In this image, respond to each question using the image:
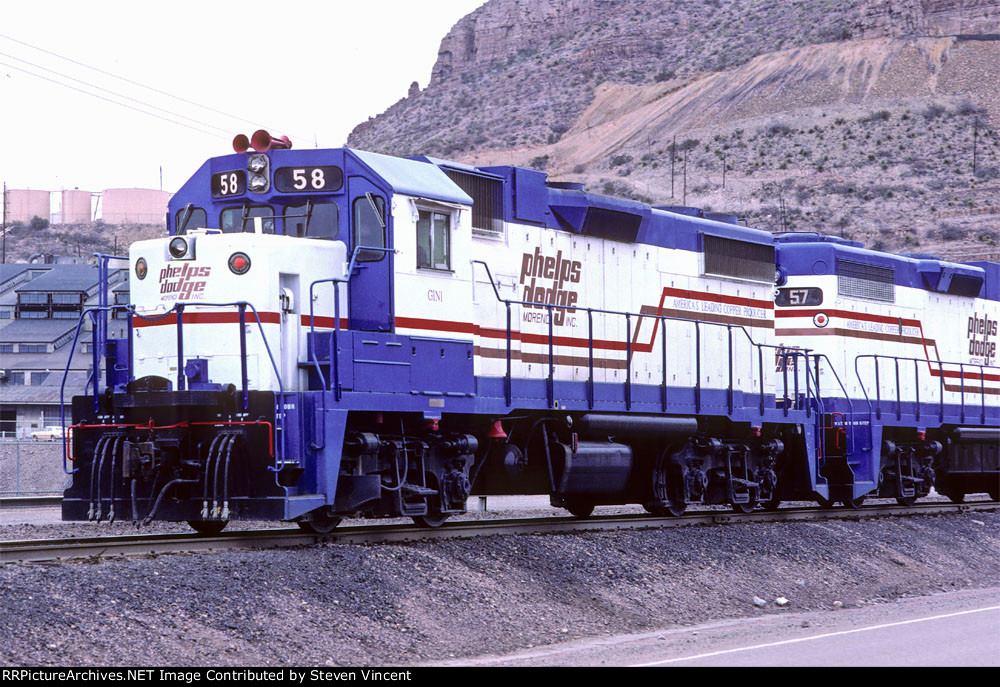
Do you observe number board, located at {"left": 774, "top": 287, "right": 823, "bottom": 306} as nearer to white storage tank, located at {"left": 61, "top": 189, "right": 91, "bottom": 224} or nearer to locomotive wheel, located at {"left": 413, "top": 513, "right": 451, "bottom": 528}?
locomotive wheel, located at {"left": 413, "top": 513, "right": 451, "bottom": 528}

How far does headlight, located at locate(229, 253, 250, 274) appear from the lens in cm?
1217

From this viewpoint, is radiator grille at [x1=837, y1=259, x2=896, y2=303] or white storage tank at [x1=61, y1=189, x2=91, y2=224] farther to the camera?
white storage tank at [x1=61, y1=189, x2=91, y2=224]

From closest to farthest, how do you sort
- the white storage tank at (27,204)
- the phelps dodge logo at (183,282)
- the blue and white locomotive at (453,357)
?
the blue and white locomotive at (453,357) < the phelps dodge logo at (183,282) < the white storage tank at (27,204)

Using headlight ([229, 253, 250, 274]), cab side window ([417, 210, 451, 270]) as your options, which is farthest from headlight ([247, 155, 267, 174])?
cab side window ([417, 210, 451, 270])

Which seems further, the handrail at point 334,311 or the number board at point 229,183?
the number board at point 229,183

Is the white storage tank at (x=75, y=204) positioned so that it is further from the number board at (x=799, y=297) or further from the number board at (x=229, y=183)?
the number board at (x=229, y=183)

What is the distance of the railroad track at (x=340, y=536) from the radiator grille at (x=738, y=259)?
11.5ft

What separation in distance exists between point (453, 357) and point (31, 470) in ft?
74.7

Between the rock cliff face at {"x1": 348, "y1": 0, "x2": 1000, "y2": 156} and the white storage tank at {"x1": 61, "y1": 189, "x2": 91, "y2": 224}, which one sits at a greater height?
the rock cliff face at {"x1": 348, "y1": 0, "x2": 1000, "y2": 156}

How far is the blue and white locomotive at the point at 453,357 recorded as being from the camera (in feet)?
39.1

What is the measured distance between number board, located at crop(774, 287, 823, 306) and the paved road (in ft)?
30.1

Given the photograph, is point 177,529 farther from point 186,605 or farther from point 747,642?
point 747,642

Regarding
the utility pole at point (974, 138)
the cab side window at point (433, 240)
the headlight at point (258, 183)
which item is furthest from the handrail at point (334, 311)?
the utility pole at point (974, 138)

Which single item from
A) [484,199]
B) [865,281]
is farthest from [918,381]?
[484,199]
